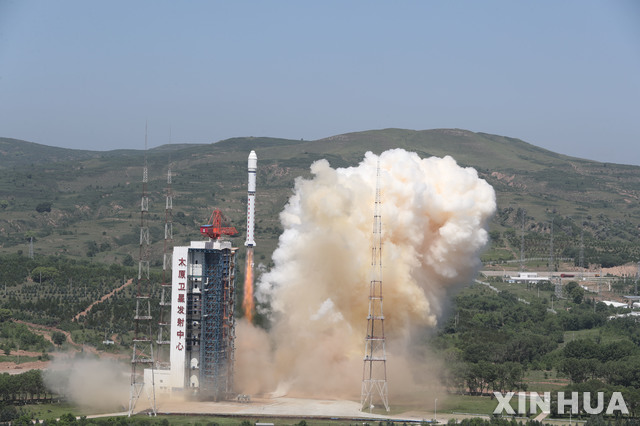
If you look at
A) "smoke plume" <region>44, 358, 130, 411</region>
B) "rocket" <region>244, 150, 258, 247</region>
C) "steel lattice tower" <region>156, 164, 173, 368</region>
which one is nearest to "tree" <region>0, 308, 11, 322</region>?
"steel lattice tower" <region>156, 164, 173, 368</region>

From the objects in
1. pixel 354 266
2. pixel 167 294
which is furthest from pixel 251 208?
pixel 167 294

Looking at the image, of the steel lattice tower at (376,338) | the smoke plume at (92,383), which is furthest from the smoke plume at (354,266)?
the smoke plume at (92,383)

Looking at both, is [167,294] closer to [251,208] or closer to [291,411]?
[251,208]

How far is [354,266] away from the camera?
9194cm

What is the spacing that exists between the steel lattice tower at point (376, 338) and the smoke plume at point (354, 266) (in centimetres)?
82

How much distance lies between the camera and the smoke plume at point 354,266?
3629 inches

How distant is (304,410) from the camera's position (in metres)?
86.5

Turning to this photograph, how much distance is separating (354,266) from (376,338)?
6.73 metres

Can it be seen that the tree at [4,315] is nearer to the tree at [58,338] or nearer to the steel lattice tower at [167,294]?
the tree at [58,338]

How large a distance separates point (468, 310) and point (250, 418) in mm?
89113

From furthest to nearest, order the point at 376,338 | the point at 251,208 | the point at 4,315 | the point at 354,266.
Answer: the point at 4,315
the point at 251,208
the point at 354,266
the point at 376,338

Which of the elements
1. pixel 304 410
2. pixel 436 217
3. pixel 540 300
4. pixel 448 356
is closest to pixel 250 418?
pixel 304 410

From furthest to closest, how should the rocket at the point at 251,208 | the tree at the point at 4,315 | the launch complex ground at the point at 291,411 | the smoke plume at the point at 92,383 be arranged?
the tree at the point at 4,315 → the rocket at the point at 251,208 → the smoke plume at the point at 92,383 → the launch complex ground at the point at 291,411

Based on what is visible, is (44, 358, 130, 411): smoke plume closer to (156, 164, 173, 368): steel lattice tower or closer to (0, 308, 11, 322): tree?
(156, 164, 173, 368): steel lattice tower
